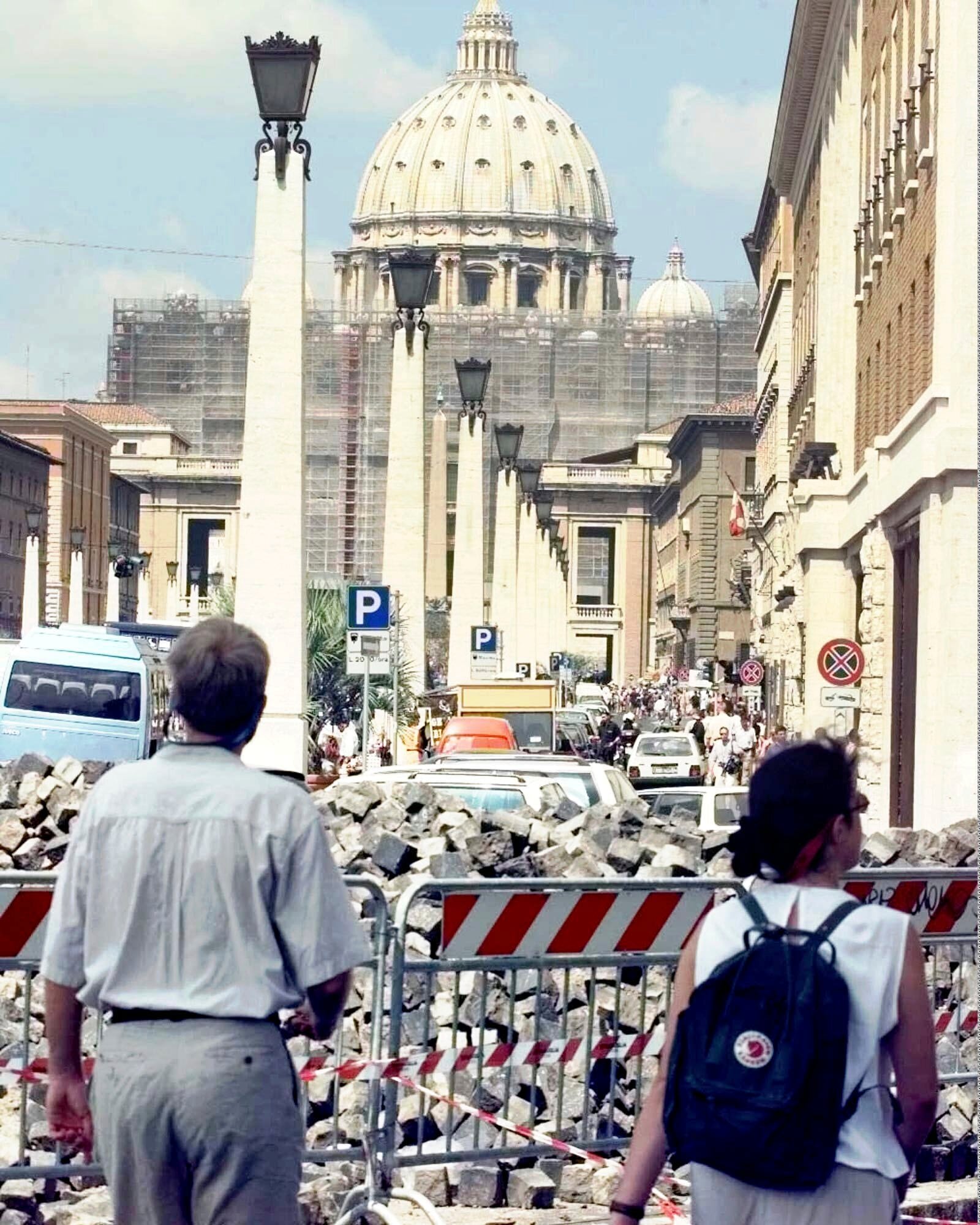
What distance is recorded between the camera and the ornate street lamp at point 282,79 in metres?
19.3

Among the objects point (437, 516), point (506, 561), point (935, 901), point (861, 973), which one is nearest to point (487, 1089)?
point (935, 901)

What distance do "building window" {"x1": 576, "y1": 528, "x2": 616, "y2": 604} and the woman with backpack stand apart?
164m

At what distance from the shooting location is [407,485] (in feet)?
106

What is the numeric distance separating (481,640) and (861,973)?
37383 millimetres

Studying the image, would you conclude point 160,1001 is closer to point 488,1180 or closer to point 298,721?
point 488,1180

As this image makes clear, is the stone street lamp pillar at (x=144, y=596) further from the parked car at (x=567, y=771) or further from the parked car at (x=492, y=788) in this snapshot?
the parked car at (x=492, y=788)

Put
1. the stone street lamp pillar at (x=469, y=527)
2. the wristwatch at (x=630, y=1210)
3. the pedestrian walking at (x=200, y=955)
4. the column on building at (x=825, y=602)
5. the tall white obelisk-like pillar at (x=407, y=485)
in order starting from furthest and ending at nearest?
the stone street lamp pillar at (x=469, y=527) → the column on building at (x=825, y=602) → the tall white obelisk-like pillar at (x=407, y=485) → the pedestrian walking at (x=200, y=955) → the wristwatch at (x=630, y=1210)

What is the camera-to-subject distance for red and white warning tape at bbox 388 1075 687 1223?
28.6 feet

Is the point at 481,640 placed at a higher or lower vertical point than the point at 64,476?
lower

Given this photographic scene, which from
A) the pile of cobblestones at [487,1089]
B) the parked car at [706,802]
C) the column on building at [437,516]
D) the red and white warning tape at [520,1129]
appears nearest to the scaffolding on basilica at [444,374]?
the column on building at [437,516]

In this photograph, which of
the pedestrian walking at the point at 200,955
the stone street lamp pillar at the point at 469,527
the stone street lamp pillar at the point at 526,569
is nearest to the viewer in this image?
the pedestrian walking at the point at 200,955

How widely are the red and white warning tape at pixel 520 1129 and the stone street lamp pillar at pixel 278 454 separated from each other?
1152cm

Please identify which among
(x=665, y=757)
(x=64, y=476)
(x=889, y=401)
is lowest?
(x=665, y=757)

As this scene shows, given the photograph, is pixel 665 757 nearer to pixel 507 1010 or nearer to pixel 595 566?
pixel 507 1010
